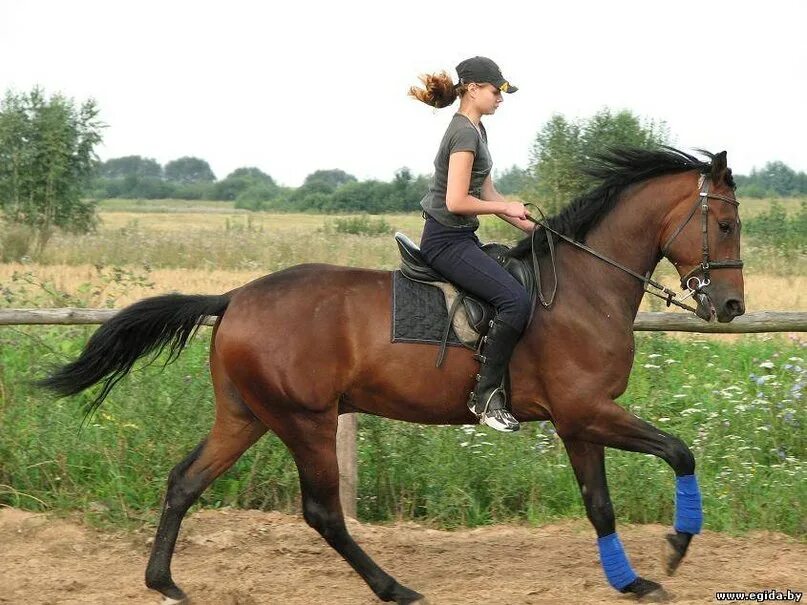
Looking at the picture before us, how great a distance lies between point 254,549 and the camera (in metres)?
5.90

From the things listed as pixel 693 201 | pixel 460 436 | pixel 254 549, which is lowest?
pixel 254 549

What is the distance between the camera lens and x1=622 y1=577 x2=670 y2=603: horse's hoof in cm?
491

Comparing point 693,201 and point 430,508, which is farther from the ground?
point 693,201

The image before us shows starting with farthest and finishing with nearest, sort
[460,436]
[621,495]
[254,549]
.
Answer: [460,436] < [621,495] < [254,549]

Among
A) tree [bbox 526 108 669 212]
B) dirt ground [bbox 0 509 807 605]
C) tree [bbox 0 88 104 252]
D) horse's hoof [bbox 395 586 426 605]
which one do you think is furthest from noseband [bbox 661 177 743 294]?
tree [bbox 0 88 104 252]

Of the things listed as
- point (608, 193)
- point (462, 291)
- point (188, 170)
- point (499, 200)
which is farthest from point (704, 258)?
point (188, 170)

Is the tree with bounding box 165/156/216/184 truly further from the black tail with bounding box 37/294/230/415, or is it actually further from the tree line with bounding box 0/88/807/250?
the black tail with bounding box 37/294/230/415

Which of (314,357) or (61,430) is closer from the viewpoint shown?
(314,357)

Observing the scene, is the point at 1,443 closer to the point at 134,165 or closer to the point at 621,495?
the point at 621,495

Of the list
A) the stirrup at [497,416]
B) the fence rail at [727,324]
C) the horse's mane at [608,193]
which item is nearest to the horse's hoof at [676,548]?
the stirrup at [497,416]

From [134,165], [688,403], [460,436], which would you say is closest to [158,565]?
[460,436]

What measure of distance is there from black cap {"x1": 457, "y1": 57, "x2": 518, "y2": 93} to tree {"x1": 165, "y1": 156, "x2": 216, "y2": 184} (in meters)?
104

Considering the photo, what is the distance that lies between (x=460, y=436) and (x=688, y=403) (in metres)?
2.24

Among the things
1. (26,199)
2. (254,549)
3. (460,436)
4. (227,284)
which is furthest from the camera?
(26,199)
